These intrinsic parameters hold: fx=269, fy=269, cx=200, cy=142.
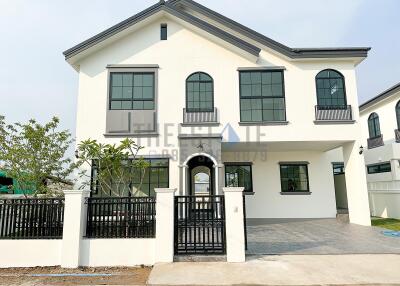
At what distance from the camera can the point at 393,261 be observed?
6.07m

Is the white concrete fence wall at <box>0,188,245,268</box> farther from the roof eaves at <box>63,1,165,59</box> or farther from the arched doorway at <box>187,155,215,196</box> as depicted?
the roof eaves at <box>63,1,165,59</box>

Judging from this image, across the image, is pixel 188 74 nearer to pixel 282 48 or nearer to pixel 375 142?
pixel 282 48

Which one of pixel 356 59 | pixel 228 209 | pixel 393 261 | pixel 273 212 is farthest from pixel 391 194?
pixel 228 209

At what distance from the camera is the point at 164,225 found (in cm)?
626

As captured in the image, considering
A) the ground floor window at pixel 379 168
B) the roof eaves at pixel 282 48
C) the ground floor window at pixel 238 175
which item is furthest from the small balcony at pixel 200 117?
the ground floor window at pixel 379 168

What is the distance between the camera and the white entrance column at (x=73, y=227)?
20.0ft

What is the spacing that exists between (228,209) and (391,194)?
11076 mm

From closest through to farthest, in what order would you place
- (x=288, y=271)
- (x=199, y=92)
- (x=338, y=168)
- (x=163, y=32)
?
(x=288, y=271) < (x=199, y=92) < (x=163, y=32) < (x=338, y=168)

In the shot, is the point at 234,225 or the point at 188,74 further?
the point at 188,74

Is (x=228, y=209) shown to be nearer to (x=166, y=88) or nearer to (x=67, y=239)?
(x=67, y=239)

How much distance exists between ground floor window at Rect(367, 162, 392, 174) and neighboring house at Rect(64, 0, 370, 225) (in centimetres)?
500

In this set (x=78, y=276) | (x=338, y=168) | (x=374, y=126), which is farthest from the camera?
(x=374, y=126)

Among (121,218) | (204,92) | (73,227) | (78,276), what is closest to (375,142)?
(204,92)

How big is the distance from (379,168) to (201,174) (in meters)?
10.5
